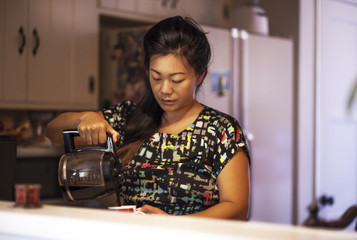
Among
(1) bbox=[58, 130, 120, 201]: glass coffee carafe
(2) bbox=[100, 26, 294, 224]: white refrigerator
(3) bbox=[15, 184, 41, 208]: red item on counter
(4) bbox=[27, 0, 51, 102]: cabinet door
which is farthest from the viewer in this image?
(2) bbox=[100, 26, 294, 224]: white refrigerator

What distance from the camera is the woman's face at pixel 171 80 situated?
1396 millimetres

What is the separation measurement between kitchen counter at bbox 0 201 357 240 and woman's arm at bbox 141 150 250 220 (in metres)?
0.47

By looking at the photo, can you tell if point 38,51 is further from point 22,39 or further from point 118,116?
point 118,116

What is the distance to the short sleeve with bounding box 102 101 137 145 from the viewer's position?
5.15 ft

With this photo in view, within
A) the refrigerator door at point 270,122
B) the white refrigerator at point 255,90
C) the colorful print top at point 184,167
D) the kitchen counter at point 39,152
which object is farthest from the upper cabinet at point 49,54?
the colorful print top at point 184,167

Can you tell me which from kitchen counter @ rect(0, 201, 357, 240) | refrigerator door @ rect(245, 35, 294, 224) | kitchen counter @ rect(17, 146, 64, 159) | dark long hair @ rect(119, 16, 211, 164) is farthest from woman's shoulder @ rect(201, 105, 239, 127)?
refrigerator door @ rect(245, 35, 294, 224)

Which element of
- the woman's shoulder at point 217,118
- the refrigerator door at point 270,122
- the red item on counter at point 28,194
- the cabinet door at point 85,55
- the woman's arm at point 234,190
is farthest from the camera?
the refrigerator door at point 270,122

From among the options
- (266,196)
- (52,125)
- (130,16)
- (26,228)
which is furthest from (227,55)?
(26,228)

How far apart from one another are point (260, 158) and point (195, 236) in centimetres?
282

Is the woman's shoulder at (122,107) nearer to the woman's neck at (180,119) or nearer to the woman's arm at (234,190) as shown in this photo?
the woman's neck at (180,119)

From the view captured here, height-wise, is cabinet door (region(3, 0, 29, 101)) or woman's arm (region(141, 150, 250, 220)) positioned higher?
cabinet door (region(3, 0, 29, 101))

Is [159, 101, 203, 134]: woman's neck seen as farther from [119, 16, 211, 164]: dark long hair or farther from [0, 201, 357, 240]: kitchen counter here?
[0, 201, 357, 240]: kitchen counter

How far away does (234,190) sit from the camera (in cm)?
136

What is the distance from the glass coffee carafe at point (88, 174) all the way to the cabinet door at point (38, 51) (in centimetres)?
187
